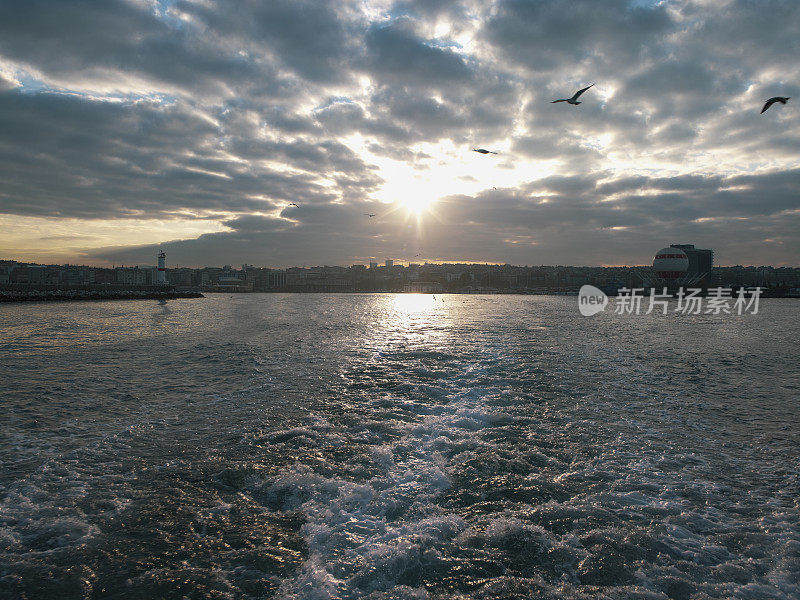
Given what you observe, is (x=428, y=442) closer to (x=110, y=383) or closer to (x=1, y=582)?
(x=1, y=582)

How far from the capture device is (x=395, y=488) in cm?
601

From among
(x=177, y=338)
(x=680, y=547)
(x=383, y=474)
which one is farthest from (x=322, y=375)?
(x=177, y=338)

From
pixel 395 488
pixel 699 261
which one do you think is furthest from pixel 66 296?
pixel 699 261

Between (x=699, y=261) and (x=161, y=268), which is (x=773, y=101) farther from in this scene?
(x=699, y=261)

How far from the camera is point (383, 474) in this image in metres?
6.48

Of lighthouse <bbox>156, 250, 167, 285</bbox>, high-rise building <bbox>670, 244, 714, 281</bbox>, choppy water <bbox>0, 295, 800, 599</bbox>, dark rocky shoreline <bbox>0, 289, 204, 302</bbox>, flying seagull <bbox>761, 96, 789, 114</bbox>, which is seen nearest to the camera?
choppy water <bbox>0, 295, 800, 599</bbox>

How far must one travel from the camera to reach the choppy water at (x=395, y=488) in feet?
13.6

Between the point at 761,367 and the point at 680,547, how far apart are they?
17.3 metres

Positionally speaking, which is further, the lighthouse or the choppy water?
the lighthouse

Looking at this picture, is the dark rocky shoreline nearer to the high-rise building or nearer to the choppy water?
the choppy water

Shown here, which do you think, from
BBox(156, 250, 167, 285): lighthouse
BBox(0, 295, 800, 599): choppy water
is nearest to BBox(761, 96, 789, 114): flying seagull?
BBox(0, 295, 800, 599): choppy water

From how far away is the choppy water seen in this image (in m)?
4.16

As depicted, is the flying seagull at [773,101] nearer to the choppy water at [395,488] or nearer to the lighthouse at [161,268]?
the choppy water at [395,488]

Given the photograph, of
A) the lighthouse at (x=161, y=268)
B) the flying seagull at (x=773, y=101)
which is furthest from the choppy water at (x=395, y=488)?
the lighthouse at (x=161, y=268)
